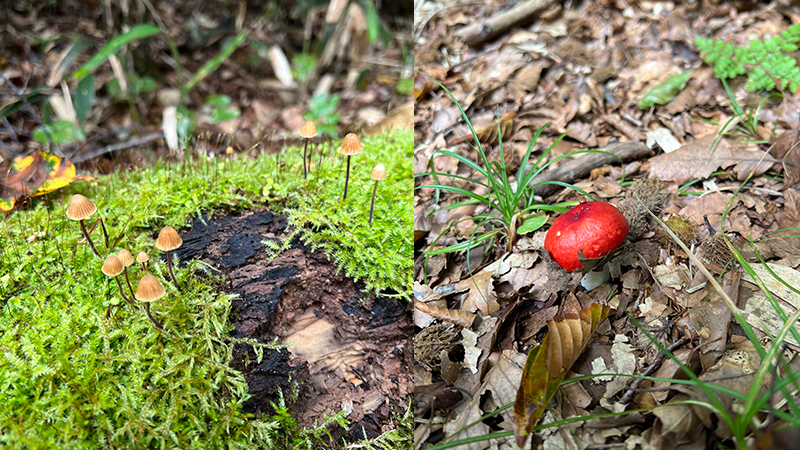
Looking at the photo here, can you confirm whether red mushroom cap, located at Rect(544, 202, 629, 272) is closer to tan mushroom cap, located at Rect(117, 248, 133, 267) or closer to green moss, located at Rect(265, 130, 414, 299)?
green moss, located at Rect(265, 130, 414, 299)

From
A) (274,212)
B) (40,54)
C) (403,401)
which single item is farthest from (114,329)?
(40,54)

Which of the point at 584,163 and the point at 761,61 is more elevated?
the point at 761,61

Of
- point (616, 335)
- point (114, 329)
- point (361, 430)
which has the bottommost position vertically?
point (361, 430)

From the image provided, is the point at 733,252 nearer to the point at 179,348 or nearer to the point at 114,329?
the point at 179,348

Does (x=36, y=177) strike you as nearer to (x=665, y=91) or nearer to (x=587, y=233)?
(x=587, y=233)

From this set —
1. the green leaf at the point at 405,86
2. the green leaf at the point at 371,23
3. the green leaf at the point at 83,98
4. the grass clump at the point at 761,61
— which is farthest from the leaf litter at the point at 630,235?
the green leaf at the point at 83,98

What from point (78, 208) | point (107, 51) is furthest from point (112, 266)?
point (107, 51)
